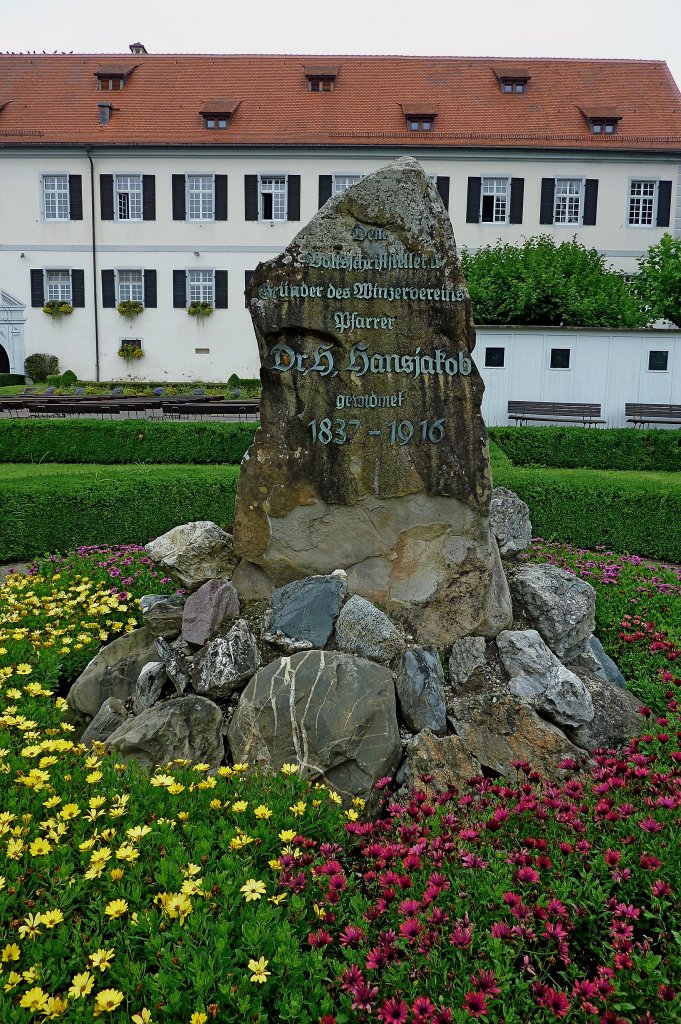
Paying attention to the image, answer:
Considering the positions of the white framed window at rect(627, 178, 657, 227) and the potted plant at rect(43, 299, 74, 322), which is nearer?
the white framed window at rect(627, 178, 657, 227)

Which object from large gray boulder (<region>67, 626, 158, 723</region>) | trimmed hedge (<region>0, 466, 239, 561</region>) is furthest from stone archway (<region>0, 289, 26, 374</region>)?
large gray boulder (<region>67, 626, 158, 723</region>)

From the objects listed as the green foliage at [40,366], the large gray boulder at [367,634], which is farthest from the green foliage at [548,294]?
the large gray boulder at [367,634]

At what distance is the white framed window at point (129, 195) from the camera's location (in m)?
31.7

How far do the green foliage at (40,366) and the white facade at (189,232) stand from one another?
1.24 ft

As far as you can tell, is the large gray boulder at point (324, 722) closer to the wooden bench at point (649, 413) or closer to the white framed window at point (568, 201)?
the wooden bench at point (649, 413)

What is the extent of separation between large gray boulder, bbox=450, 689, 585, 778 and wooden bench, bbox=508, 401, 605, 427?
1467 cm

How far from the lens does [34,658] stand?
5387 millimetres

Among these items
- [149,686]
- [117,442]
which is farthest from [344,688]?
[117,442]

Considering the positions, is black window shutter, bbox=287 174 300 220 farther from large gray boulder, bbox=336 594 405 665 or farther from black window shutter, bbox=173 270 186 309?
large gray boulder, bbox=336 594 405 665

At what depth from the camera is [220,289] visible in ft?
105

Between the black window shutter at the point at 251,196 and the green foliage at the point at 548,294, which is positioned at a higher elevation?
the black window shutter at the point at 251,196

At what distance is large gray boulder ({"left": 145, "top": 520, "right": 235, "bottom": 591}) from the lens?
5.74 meters

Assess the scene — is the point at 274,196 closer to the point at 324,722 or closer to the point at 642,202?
the point at 642,202

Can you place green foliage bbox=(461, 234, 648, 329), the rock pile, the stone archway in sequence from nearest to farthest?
the rock pile < green foliage bbox=(461, 234, 648, 329) < the stone archway
